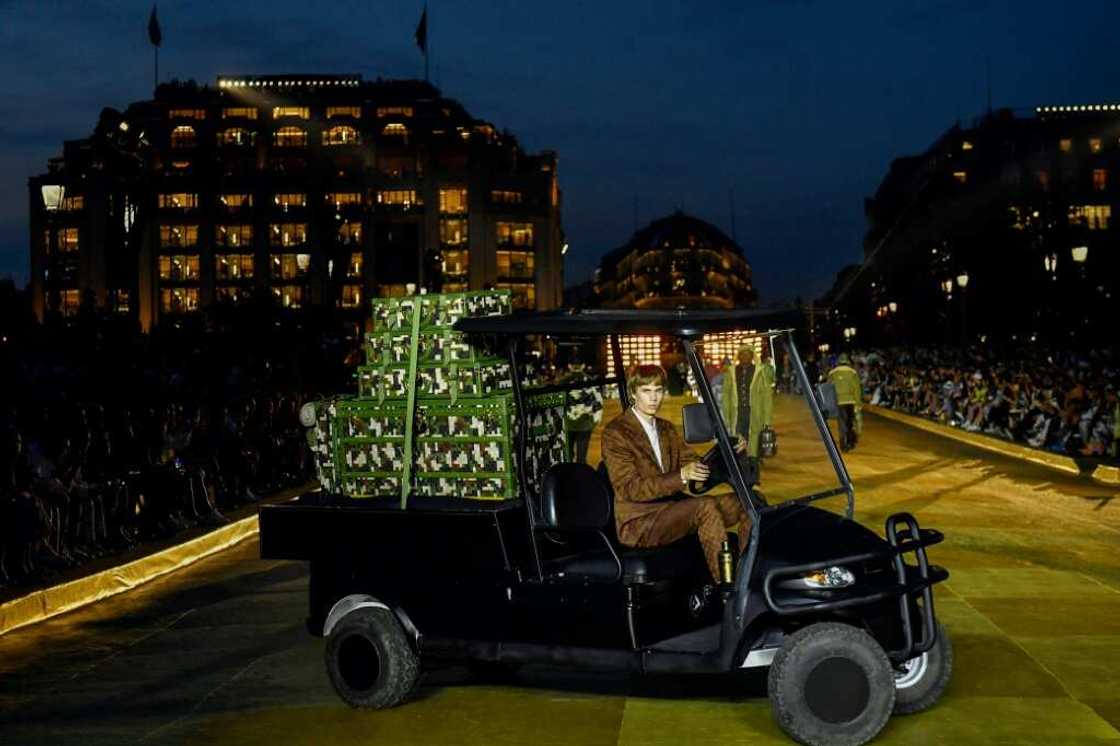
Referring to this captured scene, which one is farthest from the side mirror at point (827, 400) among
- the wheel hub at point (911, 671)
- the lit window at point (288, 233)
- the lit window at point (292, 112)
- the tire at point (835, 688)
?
the lit window at point (292, 112)

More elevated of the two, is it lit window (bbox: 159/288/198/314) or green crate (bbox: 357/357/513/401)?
lit window (bbox: 159/288/198/314)

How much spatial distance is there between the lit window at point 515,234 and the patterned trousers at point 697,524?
136677 millimetres

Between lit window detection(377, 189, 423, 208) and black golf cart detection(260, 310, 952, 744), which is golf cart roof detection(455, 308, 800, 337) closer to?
black golf cart detection(260, 310, 952, 744)

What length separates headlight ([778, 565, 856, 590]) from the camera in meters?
6.19

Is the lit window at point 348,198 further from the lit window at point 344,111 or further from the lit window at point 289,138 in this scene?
the lit window at point 344,111

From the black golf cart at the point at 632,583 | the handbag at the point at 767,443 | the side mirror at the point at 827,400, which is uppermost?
the side mirror at the point at 827,400

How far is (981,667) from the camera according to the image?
7770 millimetres

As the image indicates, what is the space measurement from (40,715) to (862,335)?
12235 centimetres

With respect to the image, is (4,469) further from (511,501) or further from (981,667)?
(981,667)

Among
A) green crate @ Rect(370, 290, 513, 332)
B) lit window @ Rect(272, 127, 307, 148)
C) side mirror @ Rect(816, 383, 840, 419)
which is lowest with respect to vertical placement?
side mirror @ Rect(816, 383, 840, 419)

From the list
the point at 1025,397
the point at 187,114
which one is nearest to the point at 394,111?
the point at 187,114

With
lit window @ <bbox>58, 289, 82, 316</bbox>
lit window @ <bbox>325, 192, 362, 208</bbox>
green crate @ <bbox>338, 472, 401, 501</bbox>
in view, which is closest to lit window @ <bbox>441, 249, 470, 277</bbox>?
lit window @ <bbox>325, 192, 362, 208</bbox>

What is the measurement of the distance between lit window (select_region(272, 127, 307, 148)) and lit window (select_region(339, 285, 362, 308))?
2044cm

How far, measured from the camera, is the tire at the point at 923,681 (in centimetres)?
672
